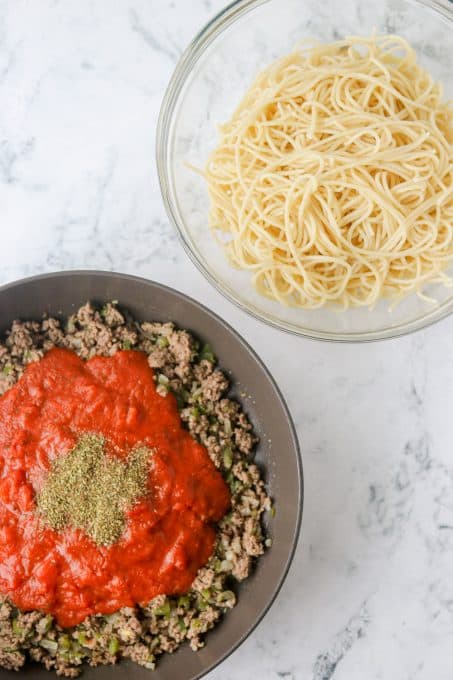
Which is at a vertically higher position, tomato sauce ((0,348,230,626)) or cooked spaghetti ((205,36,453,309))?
cooked spaghetti ((205,36,453,309))

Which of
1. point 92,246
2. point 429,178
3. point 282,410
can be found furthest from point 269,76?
point 282,410

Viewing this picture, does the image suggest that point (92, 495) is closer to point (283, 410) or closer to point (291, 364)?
point (283, 410)

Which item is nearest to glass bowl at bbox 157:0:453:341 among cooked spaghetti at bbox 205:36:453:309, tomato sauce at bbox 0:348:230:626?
cooked spaghetti at bbox 205:36:453:309

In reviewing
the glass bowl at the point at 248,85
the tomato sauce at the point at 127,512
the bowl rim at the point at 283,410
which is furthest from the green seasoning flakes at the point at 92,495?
the glass bowl at the point at 248,85

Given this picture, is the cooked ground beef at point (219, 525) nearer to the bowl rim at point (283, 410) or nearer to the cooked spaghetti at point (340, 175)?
the bowl rim at point (283, 410)

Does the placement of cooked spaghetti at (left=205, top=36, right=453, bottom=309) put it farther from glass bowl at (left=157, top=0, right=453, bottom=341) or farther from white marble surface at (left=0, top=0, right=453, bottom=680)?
white marble surface at (left=0, top=0, right=453, bottom=680)
